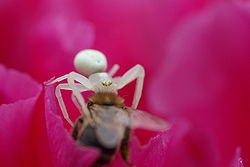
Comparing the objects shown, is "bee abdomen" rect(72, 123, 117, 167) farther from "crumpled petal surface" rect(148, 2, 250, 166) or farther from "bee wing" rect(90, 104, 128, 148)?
"crumpled petal surface" rect(148, 2, 250, 166)

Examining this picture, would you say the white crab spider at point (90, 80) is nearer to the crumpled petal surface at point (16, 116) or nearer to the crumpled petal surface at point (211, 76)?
the crumpled petal surface at point (16, 116)

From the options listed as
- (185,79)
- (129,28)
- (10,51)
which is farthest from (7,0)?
(185,79)

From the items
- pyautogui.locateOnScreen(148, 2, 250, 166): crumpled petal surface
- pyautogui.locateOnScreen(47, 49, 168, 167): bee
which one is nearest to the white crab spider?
pyautogui.locateOnScreen(47, 49, 168, 167): bee

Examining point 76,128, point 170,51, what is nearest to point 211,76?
point 170,51

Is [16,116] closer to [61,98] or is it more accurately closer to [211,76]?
[61,98]

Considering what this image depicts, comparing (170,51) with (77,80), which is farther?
(170,51)

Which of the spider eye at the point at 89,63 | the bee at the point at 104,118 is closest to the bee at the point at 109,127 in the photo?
the bee at the point at 104,118
